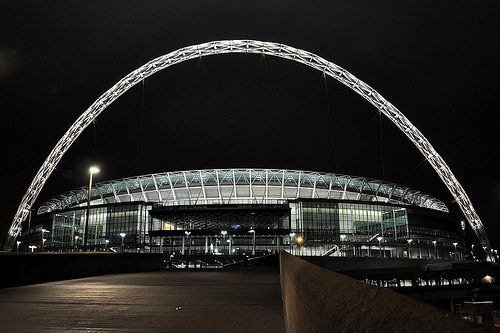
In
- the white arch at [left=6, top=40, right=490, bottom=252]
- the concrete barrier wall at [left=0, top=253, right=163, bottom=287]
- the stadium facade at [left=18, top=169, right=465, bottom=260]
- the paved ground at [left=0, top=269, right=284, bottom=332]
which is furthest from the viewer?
the stadium facade at [left=18, top=169, right=465, bottom=260]

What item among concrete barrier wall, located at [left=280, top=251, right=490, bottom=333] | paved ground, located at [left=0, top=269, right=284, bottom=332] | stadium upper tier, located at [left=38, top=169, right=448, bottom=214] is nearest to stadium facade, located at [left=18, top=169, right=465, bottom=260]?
stadium upper tier, located at [left=38, top=169, right=448, bottom=214]

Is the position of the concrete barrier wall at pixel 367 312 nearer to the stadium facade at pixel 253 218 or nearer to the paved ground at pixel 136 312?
the paved ground at pixel 136 312

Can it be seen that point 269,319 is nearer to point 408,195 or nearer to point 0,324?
point 0,324

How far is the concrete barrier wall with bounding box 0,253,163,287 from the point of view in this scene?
49.1ft

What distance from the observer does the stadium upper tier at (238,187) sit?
10350 centimetres

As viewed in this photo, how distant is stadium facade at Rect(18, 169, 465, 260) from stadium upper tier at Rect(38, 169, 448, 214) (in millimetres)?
260

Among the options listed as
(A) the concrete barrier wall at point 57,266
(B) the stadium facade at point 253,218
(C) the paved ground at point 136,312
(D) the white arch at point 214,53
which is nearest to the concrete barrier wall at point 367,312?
(C) the paved ground at point 136,312

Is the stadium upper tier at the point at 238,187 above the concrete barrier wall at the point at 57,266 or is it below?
above

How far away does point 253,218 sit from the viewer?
3617 inches

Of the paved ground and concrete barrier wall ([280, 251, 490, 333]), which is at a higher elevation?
concrete barrier wall ([280, 251, 490, 333])

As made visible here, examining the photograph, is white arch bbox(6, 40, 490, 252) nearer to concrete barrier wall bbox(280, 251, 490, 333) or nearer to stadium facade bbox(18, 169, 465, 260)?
stadium facade bbox(18, 169, 465, 260)

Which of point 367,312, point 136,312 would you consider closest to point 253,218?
point 136,312

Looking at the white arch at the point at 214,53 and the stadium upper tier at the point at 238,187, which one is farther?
the stadium upper tier at the point at 238,187

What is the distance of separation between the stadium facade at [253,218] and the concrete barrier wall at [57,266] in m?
55.5
